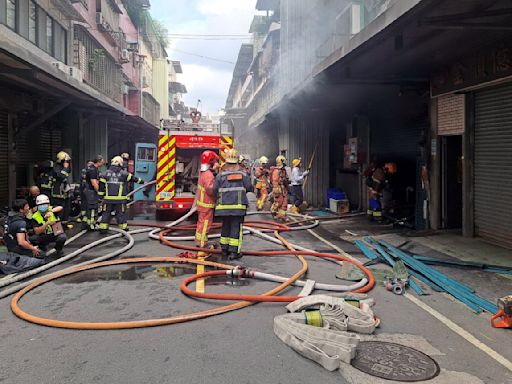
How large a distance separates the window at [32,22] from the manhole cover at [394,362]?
1363 centimetres

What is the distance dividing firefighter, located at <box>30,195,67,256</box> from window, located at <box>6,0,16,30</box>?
25.2 feet

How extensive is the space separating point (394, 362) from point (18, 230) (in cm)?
501

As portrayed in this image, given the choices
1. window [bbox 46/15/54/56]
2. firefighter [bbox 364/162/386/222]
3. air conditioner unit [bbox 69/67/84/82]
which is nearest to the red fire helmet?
firefighter [bbox 364/162/386/222]

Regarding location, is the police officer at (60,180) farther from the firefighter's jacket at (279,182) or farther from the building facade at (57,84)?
the firefighter's jacket at (279,182)

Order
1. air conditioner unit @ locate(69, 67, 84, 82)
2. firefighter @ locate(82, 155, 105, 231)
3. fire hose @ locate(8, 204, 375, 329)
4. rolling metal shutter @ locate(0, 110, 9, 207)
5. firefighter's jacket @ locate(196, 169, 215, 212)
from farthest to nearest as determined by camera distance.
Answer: air conditioner unit @ locate(69, 67, 84, 82) < rolling metal shutter @ locate(0, 110, 9, 207) < firefighter @ locate(82, 155, 105, 231) < firefighter's jacket @ locate(196, 169, 215, 212) < fire hose @ locate(8, 204, 375, 329)

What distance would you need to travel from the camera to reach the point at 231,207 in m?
6.57

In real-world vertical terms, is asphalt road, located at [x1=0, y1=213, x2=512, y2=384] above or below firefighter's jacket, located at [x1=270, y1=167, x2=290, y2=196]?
below

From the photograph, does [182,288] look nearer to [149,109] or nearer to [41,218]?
[41,218]

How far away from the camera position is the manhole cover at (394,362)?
3082mm

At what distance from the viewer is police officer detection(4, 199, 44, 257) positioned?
227 inches

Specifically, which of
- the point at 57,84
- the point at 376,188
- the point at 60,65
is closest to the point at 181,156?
the point at 57,84

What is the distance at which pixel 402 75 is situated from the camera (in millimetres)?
9102

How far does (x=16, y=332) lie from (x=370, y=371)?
305 cm

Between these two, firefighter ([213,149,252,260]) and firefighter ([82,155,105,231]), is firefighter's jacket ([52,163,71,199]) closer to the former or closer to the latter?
firefighter ([82,155,105,231])
